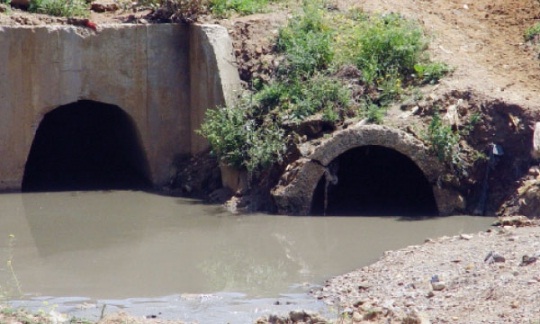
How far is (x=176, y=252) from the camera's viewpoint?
970 cm

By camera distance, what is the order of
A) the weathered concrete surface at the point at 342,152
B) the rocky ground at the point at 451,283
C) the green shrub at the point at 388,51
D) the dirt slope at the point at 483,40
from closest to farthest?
A: 1. the rocky ground at the point at 451,283
2. the weathered concrete surface at the point at 342,152
3. the dirt slope at the point at 483,40
4. the green shrub at the point at 388,51

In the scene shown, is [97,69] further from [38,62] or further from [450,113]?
[450,113]

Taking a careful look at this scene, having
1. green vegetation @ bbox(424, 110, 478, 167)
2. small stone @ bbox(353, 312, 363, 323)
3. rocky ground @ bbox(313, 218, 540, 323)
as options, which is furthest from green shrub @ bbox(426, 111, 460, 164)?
small stone @ bbox(353, 312, 363, 323)

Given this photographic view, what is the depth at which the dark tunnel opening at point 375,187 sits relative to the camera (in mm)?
11500

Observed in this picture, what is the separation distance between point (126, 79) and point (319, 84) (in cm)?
247

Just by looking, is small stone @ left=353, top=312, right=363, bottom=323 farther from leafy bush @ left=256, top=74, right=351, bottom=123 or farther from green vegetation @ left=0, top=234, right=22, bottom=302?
leafy bush @ left=256, top=74, right=351, bottom=123

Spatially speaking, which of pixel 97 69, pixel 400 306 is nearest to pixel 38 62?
pixel 97 69

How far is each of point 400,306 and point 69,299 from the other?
258cm

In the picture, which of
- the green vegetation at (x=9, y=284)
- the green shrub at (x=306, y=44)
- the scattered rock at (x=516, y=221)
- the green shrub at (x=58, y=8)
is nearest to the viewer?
the green vegetation at (x=9, y=284)

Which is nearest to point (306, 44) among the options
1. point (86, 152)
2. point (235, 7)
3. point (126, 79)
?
point (235, 7)

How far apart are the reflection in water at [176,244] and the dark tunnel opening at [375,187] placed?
509 millimetres

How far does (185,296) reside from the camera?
8.15 metres

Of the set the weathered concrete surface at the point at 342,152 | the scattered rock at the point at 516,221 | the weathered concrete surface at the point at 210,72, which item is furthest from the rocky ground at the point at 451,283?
the weathered concrete surface at the point at 210,72

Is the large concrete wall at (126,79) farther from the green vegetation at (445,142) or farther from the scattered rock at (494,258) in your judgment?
the scattered rock at (494,258)
